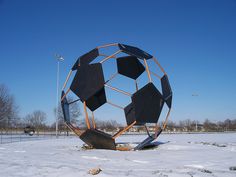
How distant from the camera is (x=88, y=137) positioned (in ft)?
41.3

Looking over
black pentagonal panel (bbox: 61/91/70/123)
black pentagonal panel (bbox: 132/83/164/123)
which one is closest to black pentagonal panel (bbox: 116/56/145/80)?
black pentagonal panel (bbox: 132/83/164/123)

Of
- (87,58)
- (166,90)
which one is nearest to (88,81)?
(87,58)

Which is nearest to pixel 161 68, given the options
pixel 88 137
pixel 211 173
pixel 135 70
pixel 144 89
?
pixel 135 70

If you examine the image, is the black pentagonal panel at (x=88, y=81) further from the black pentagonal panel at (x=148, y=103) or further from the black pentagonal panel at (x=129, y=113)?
the black pentagonal panel at (x=129, y=113)

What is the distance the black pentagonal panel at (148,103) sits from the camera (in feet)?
38.4

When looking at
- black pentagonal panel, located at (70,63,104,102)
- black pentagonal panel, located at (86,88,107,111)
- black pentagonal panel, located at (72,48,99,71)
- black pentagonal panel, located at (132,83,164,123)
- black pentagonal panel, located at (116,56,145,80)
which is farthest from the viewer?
black pentagonal panel, located at (116,56,145,80)

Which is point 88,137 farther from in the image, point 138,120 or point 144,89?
point 144,89

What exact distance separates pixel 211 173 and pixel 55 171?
3655mm

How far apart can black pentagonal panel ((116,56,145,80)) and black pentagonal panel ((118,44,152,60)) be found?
984mm

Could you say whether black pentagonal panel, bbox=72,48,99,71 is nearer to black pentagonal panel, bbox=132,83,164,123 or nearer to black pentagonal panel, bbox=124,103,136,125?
black pentagonal panel, bbox=132,83,164,123

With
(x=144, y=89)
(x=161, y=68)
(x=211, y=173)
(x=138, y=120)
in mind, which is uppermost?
(x=161, y=68)

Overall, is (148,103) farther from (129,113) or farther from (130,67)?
(130,67)

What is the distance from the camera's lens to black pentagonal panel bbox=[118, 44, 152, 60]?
1272 centimetres

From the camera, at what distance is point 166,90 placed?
13680 millimetres
